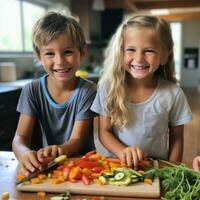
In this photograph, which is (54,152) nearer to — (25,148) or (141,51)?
(25,148)

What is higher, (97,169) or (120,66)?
(120,66)

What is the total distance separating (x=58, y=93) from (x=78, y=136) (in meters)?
0.22

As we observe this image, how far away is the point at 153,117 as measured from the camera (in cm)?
126

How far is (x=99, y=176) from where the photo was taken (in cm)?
86

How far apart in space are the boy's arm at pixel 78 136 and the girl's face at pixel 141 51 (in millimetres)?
274

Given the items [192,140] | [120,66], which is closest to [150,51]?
[120,66]

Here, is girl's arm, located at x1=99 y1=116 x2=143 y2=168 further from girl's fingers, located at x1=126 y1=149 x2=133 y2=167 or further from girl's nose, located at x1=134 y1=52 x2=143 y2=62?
girl's nose, located at x1=134 y1=52 x2=143 y2=62

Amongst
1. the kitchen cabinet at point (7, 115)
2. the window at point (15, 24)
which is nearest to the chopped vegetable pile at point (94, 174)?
the kitchen cabinet at point (7, 115)

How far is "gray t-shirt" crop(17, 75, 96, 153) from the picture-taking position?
128 cm

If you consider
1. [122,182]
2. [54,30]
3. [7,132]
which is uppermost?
[54,30]

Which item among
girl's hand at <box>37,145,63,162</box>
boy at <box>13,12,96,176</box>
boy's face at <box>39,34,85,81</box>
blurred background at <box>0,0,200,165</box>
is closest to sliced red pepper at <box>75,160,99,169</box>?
girl's hand at <box>37,145,63,162</box>

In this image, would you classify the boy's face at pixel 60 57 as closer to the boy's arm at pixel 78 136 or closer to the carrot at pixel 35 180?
the boy's arm at pixel 78 136

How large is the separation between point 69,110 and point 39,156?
14.6 inches

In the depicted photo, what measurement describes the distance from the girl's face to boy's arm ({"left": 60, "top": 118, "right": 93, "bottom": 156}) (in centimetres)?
27
